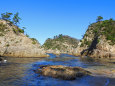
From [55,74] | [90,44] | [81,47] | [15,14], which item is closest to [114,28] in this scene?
[90,44]

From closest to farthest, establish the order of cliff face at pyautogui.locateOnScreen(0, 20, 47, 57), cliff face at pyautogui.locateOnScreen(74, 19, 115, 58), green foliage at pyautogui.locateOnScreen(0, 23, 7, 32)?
cliff face at pyautogui.locateOnScreen(0, 20, 47, 57) < green foliage at pyautogui.locateOnScreen(0, 23, 7, 32) < cliff face at pyautogui.locateOnScreen(74, 19, 115, 58)

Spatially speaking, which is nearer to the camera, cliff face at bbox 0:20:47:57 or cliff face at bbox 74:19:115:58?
cliff face at bbox 0:20:47:57

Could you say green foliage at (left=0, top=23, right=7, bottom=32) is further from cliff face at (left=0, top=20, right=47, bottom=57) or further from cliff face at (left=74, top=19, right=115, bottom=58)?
cliff face at (left=74, top=19, right=115, bottom=58)

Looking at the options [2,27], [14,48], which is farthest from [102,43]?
[2,27]

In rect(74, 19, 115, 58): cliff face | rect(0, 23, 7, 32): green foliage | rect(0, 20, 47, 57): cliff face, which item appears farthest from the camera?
rect(74, 19, 115, 58): cliff face

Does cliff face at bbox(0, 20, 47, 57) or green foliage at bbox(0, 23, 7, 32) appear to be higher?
green foliage at bbox(0, 23, 7, 32)

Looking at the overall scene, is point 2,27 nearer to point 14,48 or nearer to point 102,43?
point 14,48

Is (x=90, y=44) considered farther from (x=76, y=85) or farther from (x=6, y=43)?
(x=76, y=85)

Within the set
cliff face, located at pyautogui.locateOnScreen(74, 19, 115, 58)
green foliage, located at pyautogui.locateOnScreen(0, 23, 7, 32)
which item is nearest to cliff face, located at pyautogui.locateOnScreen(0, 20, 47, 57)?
green foliage, located at pyautogui.locateOnScreen(0, 23, 7, 32)

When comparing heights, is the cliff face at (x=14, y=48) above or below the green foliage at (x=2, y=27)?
below

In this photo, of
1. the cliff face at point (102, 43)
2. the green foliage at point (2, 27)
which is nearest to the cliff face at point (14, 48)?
the green foliage at point (2, 27)

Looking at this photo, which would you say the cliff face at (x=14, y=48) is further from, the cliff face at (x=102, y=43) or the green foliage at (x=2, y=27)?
the cliff face at (x=102, y=43)

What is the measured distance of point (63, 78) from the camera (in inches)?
449

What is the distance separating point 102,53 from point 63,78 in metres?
51.6
